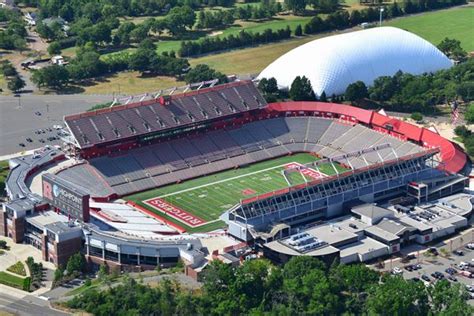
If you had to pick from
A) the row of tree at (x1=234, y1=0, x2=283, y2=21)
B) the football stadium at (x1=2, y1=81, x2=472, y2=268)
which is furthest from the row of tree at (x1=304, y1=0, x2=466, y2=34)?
the football stadium at (x1=2, y1=81, x2=472, y2=268)

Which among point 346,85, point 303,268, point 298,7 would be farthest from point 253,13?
point 303,268

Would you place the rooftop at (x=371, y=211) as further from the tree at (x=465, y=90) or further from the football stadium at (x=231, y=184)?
the tree at (x=465, y=90)

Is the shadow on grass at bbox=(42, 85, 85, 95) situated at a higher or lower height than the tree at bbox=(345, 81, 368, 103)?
lower

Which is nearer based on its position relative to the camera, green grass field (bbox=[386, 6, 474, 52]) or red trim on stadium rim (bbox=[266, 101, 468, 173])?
red trim on stadium rim (bbox=[266, 101, 468, 173])

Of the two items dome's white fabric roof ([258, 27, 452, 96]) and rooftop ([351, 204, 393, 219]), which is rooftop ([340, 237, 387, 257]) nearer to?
rooftop ([351, 204, 393, 219])

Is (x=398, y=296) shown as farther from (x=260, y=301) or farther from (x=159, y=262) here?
(x=159, y=262)

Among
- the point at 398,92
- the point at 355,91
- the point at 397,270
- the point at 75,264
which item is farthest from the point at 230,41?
the point at 397,270

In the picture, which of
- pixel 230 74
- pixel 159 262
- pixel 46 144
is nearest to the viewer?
pixel 159 262
